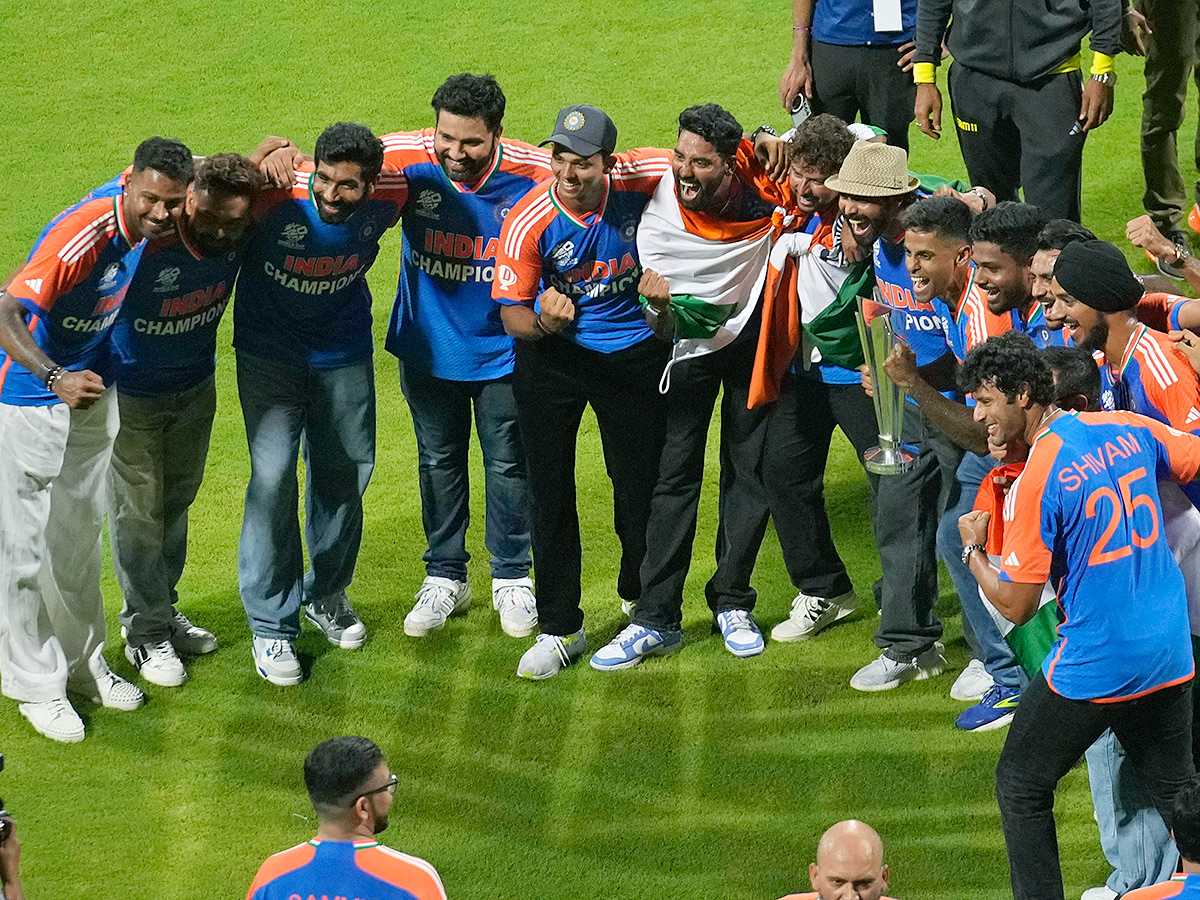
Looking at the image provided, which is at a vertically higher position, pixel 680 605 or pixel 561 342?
pixel 561 342

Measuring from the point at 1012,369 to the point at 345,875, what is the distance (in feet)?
6.20

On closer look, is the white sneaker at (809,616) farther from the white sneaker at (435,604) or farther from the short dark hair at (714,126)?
the short dark hair at (714,126)

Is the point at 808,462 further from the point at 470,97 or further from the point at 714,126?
the point at 470,97

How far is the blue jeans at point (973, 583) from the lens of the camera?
5.14 metres

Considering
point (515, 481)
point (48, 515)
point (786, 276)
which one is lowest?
point (515, 481)

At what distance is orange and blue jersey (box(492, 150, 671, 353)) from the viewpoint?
5297 millimetres

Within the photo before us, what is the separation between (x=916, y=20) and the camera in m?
6.88

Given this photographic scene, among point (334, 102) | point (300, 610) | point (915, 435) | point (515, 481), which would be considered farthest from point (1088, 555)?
point (334, 102)

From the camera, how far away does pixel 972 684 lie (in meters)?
5.55

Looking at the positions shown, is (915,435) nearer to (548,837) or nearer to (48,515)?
(548,837)

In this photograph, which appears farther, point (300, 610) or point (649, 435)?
point (300, 610)

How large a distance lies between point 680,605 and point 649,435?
0.69 m

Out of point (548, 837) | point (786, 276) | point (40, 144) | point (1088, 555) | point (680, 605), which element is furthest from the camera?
point (40, 144)

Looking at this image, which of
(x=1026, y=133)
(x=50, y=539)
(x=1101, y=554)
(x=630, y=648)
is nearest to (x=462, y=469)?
(x=630, y=648)
